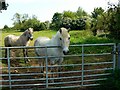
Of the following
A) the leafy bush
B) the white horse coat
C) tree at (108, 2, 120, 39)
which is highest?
tree at (108, 2, 120, 39)

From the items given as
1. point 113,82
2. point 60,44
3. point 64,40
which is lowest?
point 113,82

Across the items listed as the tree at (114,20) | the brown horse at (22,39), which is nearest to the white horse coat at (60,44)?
the brown horse at (22,39)

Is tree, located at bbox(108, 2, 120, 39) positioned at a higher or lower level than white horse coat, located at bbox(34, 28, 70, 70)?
higher

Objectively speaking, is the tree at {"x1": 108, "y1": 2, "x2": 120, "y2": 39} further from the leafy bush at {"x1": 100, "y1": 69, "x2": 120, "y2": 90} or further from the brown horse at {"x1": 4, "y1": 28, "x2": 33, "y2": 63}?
the leafy bush at {"x1": 100, "y1": 69, "x2": 120, "y2": 90}

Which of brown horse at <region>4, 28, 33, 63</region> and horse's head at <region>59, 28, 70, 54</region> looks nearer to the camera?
horse's head at <region>59, 28, 70, 54</region>

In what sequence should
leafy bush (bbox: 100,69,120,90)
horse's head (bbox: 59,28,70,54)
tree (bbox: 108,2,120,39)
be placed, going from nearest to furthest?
leafy bush (bbox: 100,69,120,90) → horse's head (bbox: 59,28,70,54) → tree (bbox: 108,2,120,39)

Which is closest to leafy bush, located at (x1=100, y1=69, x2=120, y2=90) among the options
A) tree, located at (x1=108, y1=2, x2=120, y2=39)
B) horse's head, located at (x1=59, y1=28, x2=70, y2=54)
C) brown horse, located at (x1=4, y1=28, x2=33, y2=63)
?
horse's head, located at (x1=59, y1=28, x2=70, y2=54)

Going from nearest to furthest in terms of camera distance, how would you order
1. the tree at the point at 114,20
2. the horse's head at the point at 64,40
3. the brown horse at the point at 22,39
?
1. the horse's head at the point at 64,40
2. the brown horse at the point at 22,39
3. the tree at the point at 114,20

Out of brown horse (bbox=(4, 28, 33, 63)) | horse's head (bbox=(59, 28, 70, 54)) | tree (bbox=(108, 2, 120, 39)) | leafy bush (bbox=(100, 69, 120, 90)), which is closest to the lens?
leafy bush (bbox=(100, 69, 120, 90))

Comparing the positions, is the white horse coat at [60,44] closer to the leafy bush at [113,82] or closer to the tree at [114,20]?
the leafy bush at [113,82]

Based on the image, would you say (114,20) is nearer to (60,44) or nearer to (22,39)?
(22,39)

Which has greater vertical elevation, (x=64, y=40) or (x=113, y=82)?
(x=64, y=40)

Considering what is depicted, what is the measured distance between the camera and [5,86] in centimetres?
715

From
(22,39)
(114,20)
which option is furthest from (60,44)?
(114,20)
